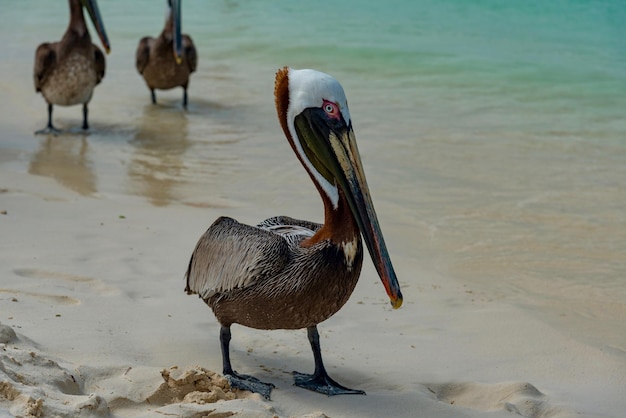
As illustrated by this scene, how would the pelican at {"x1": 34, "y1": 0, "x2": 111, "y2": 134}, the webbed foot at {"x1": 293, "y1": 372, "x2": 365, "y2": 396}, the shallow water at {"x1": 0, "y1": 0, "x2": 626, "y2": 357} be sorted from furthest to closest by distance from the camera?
1. the pelican at {"x1": 34, "y1": 0, "x2": 111, "y2": 134}
2. the shallow water at {"x1": 0, "y1": 0, "x2": 626, "y2": 357}
3. the webbed foot at {"x1": 293, "y1": 372, "x2": 365, "y2": 396}

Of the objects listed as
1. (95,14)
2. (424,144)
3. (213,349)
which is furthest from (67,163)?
(213,349)

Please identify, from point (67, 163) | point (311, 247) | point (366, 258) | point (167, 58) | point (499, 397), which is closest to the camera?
A: point (311, 247)

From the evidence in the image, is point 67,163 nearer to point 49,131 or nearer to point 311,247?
point 49,131

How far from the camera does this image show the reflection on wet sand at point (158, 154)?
6559 millimetres

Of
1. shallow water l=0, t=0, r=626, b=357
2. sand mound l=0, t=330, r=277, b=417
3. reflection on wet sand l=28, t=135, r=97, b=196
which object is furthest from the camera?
reflection on wet sand l=28, t=135, r=97, b=196

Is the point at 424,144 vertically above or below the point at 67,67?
below

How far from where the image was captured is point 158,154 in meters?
7.73

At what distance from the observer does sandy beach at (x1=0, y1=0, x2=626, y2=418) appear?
10.8ft

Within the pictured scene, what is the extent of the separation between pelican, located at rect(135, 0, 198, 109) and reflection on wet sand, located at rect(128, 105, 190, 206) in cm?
30

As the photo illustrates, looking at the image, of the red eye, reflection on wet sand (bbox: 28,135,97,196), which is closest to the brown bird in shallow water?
the red eye

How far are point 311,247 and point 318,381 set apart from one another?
530 millimetres

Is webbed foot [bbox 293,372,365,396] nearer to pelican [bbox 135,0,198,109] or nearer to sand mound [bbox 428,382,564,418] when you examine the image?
sand mound [bbox 428,382,564,418]

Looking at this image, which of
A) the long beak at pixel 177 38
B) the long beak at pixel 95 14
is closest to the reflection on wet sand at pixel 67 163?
the long beak at pixel 95 14

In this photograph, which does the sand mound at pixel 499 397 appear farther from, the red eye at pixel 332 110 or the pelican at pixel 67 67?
the pelican at pixel 67 67
